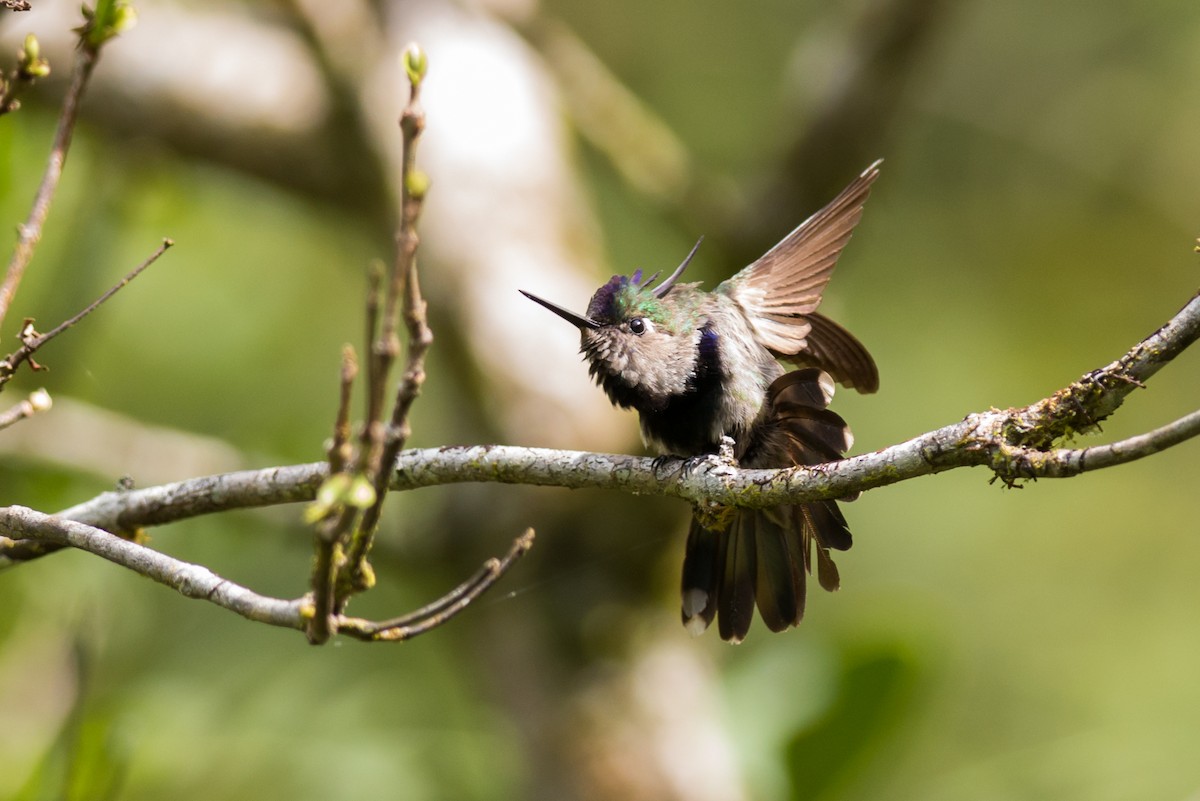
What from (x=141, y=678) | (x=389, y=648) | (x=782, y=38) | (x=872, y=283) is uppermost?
(x=782, y=38)

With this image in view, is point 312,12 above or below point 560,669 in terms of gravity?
above

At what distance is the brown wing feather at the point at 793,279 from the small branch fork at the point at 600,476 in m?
0.85

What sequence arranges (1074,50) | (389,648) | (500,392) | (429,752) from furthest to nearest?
(1074,50)
(389,648)
(429,752)
(500,392)

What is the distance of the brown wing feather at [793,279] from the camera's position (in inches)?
113

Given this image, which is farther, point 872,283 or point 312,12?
point 872,283

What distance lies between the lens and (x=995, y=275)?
35.2 ft

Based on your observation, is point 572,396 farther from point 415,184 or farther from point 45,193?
point 415,184

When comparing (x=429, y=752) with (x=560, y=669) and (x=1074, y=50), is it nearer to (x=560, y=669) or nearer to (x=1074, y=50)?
(x=560, y=669)

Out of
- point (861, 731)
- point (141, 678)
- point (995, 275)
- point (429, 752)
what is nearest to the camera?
point (861, 731)

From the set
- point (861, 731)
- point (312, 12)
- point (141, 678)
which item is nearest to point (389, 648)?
point (141, 678)

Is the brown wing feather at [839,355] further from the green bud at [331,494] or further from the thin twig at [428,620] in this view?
the green bud at [331,494]

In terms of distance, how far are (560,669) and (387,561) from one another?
1.10 metres

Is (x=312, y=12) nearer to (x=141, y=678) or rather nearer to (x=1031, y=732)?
(x=141, y=678)

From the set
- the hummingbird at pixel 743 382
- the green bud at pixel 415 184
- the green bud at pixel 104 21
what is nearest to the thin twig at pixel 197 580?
the green bud at pixel 415 184
